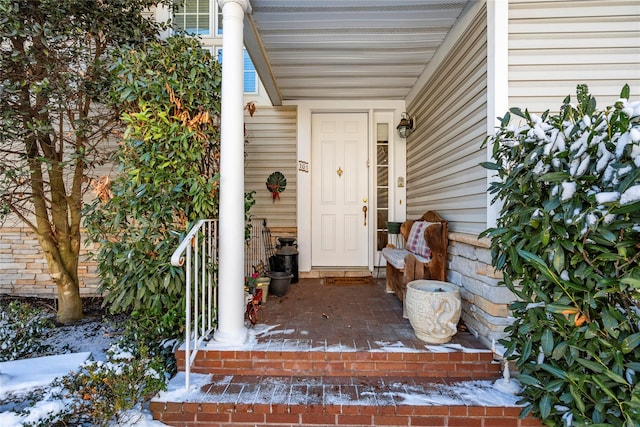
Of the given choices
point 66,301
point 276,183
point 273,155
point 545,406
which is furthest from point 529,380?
point 66,301

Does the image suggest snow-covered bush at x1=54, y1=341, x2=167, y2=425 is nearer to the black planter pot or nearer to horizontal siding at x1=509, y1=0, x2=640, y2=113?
the black planter pot

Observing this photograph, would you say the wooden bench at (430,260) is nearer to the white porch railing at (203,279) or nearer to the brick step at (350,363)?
the brick step at (350,363)

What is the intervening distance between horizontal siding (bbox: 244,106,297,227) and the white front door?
32 cm

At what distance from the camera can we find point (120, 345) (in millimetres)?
2434

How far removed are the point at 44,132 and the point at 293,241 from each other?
9.14ft

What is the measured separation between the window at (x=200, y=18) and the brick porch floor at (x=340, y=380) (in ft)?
13.3

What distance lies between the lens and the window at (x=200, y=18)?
4.27m

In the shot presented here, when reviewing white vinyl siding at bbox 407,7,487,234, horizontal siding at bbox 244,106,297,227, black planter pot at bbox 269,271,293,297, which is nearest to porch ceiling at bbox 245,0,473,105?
white vinyl siding at bbox 407,7,487,234

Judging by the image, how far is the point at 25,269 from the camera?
13.2 feet

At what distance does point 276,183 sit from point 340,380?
2.84 meters

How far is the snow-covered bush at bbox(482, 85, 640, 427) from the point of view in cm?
127

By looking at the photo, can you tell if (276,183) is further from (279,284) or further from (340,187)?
(279,284)

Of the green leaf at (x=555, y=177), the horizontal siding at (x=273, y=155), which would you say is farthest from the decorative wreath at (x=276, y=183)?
the green leaf at (x=555, y=177)

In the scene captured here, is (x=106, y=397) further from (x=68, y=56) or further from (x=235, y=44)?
(x=68, y=56)
